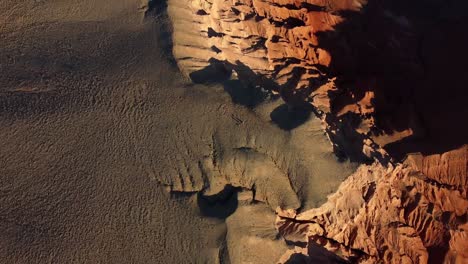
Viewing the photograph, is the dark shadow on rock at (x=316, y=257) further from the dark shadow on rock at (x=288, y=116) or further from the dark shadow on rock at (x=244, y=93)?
the dark shadow on rock at (x=244, y=93)

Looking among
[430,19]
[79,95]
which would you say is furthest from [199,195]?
[430,19]

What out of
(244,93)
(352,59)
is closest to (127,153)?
(244,93)

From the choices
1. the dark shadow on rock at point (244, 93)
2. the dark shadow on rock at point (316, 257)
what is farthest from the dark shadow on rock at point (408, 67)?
the dark shadow on rock at point (316, 257)

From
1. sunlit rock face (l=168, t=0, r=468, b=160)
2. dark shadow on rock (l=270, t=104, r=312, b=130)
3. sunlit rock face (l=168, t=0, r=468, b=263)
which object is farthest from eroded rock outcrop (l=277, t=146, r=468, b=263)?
dark shadow on rock (l=270, t=104, r=312, b=130)

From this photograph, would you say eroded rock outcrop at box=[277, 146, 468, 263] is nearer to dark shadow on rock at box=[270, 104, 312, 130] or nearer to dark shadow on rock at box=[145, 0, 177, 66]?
dark shadow on rock at box=[270, 104, 312, 130]

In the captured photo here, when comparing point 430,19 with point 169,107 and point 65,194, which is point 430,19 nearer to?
point 169,107
